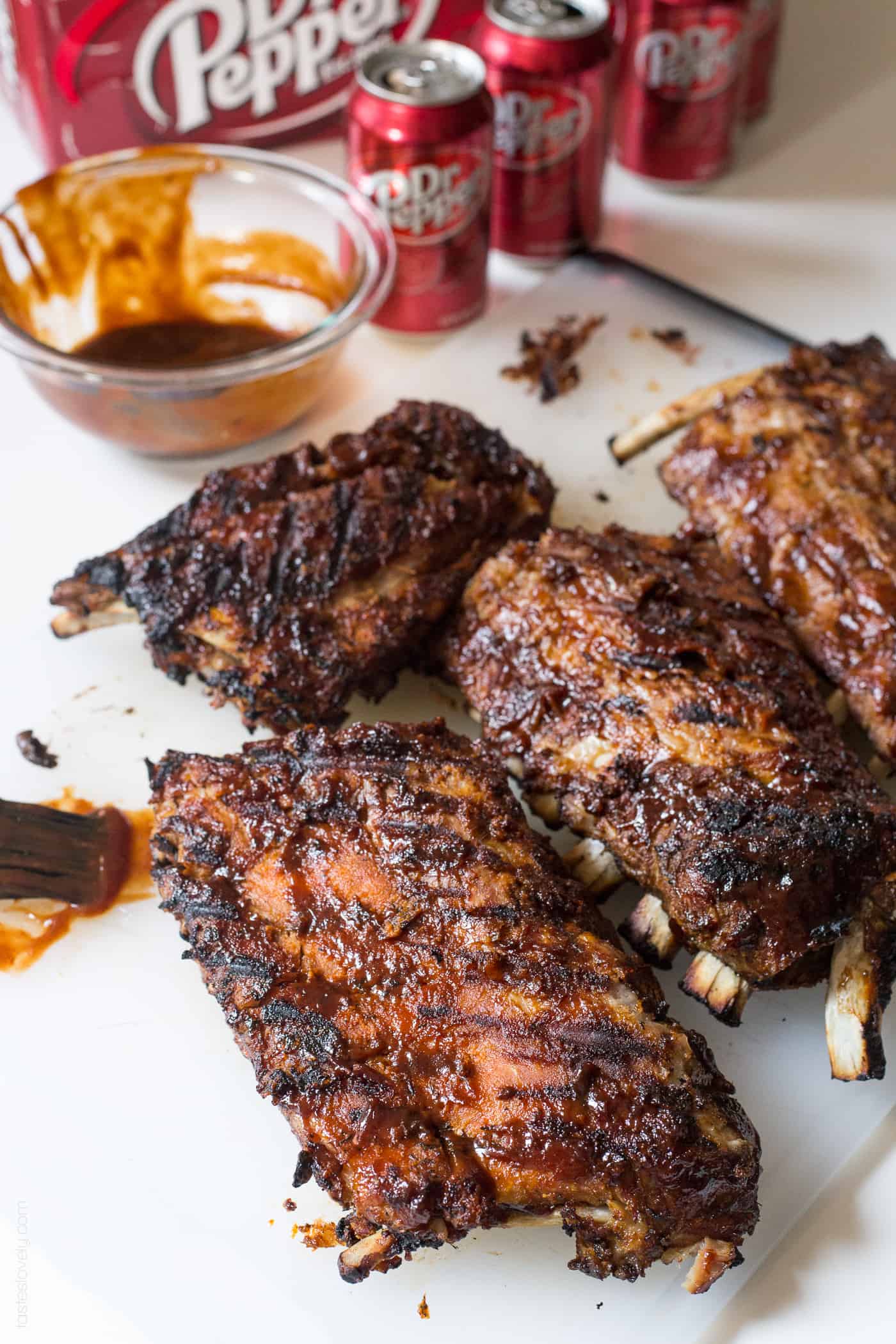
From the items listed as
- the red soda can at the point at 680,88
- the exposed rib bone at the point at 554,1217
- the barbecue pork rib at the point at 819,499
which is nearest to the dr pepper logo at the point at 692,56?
the red soda can at the point at 680,88

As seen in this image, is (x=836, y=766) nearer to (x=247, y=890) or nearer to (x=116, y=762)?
(x=247, y=890)

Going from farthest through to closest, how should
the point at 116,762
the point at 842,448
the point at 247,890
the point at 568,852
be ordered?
the point at 842,448
the point at 116,762
the point at 568,852
the point at 247,890

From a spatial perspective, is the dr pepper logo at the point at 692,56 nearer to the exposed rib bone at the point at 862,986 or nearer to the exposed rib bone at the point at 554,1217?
the exposed rib bone at the point at 862,986

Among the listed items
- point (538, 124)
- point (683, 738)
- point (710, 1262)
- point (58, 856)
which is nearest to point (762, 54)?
point (538, 124)

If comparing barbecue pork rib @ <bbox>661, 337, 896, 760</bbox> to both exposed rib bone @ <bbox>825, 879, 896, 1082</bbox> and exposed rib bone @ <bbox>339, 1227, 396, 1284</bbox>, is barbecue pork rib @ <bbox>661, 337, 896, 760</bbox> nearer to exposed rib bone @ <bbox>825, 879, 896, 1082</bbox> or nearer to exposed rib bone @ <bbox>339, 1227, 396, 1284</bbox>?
exposed rib bone @ <bbox>825, 879, 896, 1082</bbox>

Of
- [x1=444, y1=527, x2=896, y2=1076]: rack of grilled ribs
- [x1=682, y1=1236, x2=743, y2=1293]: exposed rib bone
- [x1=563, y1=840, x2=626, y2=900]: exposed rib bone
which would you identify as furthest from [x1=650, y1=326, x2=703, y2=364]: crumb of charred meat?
[x1=682, y1=1236, x2=743, y2=1293]: exposed rib bone

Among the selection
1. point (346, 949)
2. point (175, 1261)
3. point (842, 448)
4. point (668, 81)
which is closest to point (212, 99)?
point (668, 81)
